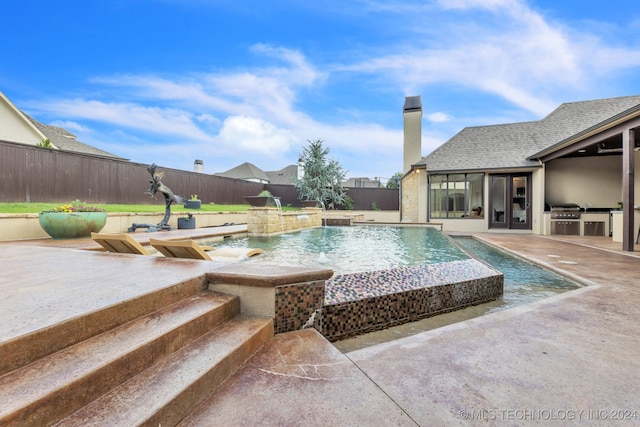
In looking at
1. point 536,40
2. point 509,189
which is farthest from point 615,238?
point 536,40

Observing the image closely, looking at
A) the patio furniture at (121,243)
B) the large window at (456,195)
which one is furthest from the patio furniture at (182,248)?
the large window at (456,195)

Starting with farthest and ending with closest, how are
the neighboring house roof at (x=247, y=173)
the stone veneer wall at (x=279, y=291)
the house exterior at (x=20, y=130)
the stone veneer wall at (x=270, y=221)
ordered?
the neighboring house roof at (x=247, y=173)
the house exterior at (x=20, y=130)
the stone veneer wall at (x=270, y=221)
the stone veneer wall at (x=279, y=291)

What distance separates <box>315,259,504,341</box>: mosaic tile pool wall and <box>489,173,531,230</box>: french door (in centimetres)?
1030

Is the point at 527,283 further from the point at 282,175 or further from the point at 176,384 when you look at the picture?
the point at 282,175

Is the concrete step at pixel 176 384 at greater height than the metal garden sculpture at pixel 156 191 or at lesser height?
lesser

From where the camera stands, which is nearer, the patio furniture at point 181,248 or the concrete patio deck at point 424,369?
the concrete patio deck at point 424,369

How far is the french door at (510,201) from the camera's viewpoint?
1210cm

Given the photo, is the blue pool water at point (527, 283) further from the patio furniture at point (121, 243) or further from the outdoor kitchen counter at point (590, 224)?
the outdoor kitchen counter at point (590, 224)

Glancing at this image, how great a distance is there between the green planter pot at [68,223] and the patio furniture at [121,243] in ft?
7.88

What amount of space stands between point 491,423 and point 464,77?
17908 millimetres

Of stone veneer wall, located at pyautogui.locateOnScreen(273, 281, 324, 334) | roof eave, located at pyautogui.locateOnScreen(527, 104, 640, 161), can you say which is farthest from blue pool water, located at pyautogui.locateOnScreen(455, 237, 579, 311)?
roof eave, located at pyautogui.locateOnScreen(527, 104, 640, 161)

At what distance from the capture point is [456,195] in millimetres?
13094

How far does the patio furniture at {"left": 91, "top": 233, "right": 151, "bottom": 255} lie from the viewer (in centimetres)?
340

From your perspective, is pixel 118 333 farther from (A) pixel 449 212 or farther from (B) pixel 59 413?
(A) pixel 449 212
